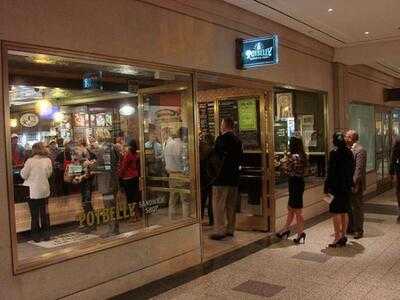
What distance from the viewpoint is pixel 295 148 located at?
634 cm

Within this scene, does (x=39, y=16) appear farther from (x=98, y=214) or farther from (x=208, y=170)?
(x=208, y=170)

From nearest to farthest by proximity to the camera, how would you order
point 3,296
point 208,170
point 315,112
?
1. point 3,296
2. point 208,170
3. point 315,112

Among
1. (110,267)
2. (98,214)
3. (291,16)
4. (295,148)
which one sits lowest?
(110,267)

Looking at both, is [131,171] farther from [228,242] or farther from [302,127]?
[302,127]

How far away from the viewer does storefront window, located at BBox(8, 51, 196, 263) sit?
4574 mm

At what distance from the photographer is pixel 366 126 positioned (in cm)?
1184

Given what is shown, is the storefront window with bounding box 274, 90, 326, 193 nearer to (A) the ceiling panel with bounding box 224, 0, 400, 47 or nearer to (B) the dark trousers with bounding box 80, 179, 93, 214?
(A) the ceiling panel with bounding box 224, 0, 400, 47

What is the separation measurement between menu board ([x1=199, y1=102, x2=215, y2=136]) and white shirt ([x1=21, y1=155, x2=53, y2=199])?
3752 millimetres

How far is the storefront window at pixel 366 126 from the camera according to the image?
11189 millimetres

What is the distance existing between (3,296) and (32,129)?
7.06ft

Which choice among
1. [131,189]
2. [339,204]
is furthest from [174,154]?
[339,204]

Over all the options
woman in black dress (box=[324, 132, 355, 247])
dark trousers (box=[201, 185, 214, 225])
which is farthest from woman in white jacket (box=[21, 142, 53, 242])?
woman in black dress (box=[324, 132, 355, 247])

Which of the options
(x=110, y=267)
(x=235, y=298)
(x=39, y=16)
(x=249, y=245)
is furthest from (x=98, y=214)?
(x=249, y=245)

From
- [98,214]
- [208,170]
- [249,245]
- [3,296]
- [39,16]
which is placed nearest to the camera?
[3,296]
